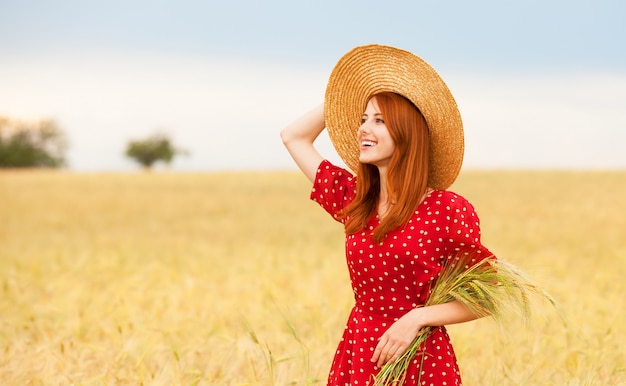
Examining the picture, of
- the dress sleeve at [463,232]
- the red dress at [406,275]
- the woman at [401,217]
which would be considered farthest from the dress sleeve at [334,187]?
the dress sleeve at [463,232]

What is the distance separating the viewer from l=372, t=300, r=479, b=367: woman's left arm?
2.84 meters

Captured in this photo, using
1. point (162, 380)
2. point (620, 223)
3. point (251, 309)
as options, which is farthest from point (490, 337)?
point (620, 223)

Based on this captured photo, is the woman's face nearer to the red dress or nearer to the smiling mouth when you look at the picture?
the smiling mouth

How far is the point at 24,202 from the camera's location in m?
17.2

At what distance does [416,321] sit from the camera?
2.84 m

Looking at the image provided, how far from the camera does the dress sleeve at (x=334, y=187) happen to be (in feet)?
10.4

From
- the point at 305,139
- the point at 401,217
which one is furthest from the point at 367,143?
the point at 305,139

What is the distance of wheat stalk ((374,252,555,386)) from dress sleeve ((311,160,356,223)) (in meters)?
0.51

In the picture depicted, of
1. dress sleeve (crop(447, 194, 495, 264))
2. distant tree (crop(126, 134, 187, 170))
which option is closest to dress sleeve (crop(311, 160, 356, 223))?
dress sleeve (crop(447, 194, 495, 264))

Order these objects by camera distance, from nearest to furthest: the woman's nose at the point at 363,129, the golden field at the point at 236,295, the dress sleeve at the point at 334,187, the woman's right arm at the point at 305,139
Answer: the woman's nose at the point at 363,129, the dress sleeve at the point at 334,187, the woman's right arm at the point at 305,139, the golden field at the point at 236,295

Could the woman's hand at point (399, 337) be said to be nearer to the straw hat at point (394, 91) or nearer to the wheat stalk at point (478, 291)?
the wheat stalk at point (478, 291)

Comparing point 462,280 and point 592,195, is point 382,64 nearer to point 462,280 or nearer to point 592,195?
point 462,280

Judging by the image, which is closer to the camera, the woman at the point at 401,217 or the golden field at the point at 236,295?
the woman at the point at 401,217

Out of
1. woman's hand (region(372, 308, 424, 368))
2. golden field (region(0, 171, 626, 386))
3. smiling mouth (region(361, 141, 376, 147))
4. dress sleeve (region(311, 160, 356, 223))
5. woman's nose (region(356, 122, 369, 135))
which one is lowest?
golden field (region(0, 171, 626, 386))
